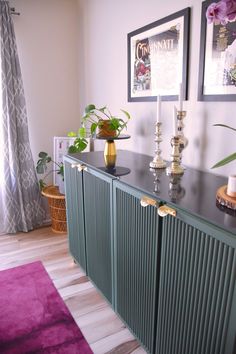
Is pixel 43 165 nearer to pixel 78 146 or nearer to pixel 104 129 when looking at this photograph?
pixel 78 146

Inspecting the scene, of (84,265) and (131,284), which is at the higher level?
(131,284)

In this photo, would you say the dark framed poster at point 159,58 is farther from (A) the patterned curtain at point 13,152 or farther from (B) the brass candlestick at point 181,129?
(A) the patterned curtain at point 13,152

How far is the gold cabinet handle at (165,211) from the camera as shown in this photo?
1067 millimetres

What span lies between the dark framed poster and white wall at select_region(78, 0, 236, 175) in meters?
0.05

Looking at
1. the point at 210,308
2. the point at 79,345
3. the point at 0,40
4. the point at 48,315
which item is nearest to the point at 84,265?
the point at 48,315

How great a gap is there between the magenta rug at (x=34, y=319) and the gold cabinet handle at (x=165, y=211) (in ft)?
3.25

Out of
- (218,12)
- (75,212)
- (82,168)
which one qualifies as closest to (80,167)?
(82,168)

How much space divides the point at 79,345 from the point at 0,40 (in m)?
2.52

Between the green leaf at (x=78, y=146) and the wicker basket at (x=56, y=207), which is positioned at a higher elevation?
the green leaf at (x=78, y=146)

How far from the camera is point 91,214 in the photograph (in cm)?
179

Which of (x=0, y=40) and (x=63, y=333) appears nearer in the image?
(x=63, y=333)

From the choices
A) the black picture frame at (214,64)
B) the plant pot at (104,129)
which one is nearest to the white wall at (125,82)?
the black picture frame at (214,64)

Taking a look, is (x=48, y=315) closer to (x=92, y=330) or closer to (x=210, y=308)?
(x=92, y=330)

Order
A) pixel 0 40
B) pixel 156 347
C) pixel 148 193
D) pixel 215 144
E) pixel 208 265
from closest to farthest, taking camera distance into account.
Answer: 1. pixel 208 265
2. pixel 148 193
3. pixel 156 347
4. pixel 215 144
5. pixel 0 40
